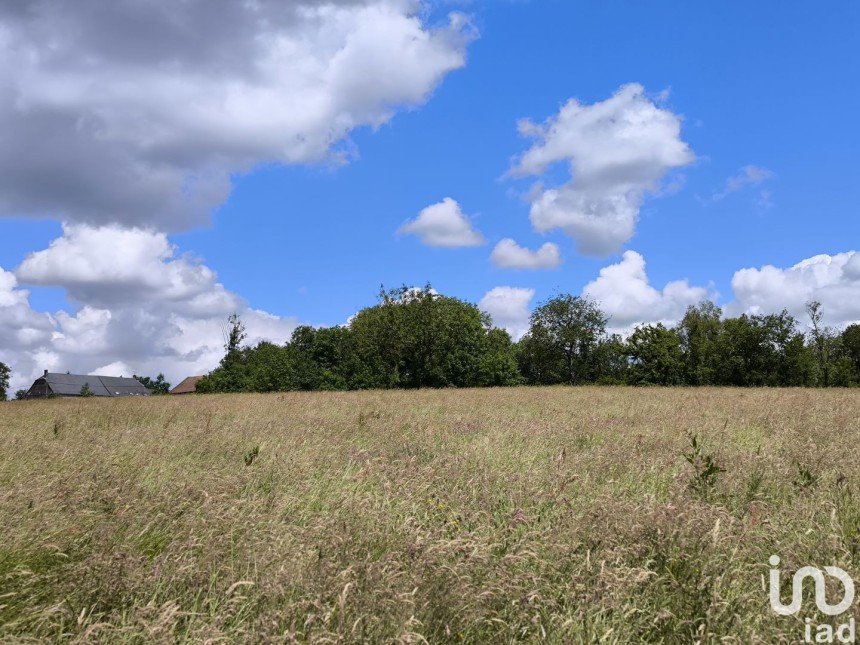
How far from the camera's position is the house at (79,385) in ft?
373

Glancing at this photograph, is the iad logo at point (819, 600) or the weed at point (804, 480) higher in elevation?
the weed at point (804, 480)

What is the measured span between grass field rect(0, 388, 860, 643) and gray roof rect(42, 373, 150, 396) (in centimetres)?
12301

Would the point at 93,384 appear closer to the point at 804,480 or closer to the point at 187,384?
the point at 187,384

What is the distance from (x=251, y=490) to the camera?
5.46 m

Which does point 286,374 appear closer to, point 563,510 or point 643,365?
point 643,365

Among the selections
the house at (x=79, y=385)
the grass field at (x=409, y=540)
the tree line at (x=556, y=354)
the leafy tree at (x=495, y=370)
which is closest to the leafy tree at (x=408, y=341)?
the tree line at (x=556, y=354)

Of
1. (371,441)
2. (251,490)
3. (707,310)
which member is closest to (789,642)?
(251,490)

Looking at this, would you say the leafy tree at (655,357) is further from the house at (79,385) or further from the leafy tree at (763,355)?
the house at (79,385)

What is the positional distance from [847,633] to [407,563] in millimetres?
2417

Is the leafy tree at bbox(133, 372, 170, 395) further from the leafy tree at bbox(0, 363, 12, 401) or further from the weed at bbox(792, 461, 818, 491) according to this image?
the weed at bbox(792, 461, 818, 491)

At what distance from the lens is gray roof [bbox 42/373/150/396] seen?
379 feet

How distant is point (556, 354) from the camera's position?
77.0 meters

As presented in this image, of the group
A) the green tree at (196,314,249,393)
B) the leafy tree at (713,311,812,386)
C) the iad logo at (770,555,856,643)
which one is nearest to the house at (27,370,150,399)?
the green tree at (196,314,249,393)

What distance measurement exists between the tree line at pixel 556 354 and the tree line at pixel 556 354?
0.31 ft
